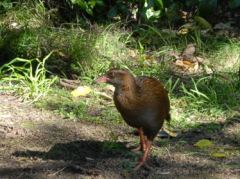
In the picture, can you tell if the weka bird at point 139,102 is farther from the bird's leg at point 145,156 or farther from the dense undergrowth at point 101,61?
the dense undergrowth at point 101,61

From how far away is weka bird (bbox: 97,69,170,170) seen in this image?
16.1ft

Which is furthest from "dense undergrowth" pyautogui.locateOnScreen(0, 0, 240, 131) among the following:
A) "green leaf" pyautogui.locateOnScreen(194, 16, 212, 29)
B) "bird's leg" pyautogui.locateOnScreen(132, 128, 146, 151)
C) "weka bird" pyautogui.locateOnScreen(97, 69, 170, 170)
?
"weka bird" pyautogui.locateOnScreen(97, 69, 170, 170)

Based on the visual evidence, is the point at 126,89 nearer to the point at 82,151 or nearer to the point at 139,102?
the point at 139,102

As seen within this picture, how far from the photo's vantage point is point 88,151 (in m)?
5.30

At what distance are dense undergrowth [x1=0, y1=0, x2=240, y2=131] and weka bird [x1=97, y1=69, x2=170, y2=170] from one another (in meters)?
0.97

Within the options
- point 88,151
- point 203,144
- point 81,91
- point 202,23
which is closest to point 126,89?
point 88,151

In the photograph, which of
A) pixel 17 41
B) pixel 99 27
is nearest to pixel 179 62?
pixel 99 27

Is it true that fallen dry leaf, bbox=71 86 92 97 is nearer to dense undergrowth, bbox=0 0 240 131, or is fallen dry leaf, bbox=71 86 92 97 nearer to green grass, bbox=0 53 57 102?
dense undergrowth, bbox=0 0 240 131

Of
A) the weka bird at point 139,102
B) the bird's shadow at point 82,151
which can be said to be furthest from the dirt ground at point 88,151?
the weka bird at point 139,102

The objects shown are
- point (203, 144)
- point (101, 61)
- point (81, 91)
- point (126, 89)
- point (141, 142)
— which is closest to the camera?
point (126, 89)

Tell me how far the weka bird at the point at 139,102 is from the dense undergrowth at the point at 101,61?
969 millimetres

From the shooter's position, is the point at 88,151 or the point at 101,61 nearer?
the point at 88,151

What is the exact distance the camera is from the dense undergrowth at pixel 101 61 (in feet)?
20.8

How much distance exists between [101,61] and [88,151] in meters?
2.07
